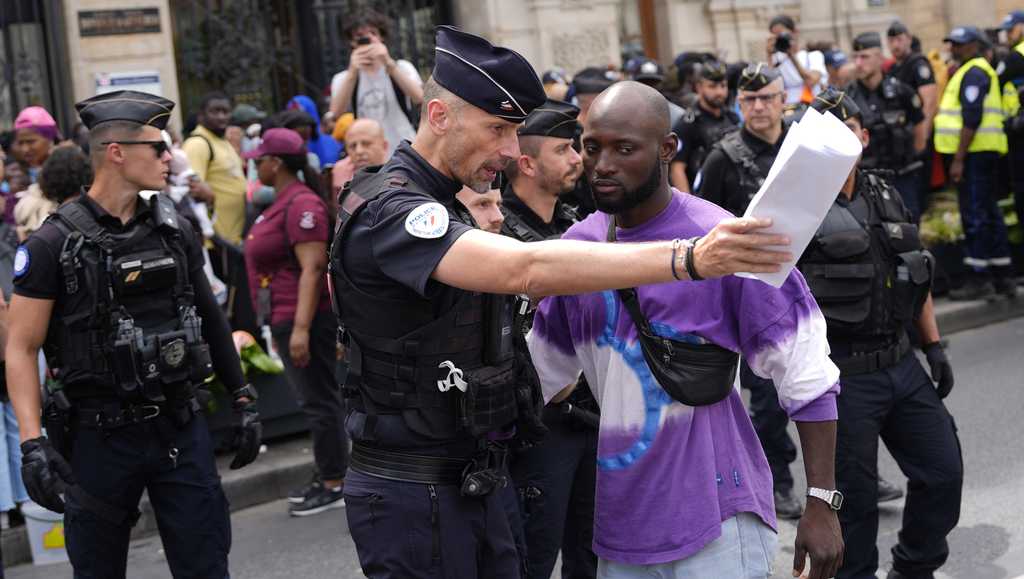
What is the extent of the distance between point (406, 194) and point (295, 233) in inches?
150

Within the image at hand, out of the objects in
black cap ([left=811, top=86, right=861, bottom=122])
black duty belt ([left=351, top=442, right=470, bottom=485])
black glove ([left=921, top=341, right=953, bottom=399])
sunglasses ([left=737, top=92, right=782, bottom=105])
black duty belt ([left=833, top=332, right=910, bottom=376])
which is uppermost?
sunglasses ([left=737, top=92, right=782, bottom=105])

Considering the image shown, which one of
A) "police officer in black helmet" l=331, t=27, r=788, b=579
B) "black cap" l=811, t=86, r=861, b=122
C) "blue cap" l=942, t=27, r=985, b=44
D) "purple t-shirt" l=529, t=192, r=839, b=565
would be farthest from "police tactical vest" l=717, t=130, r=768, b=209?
"blue cap" l=942, t=27, r=985, b=44

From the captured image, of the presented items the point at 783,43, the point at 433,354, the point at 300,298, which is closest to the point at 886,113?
the point at 783,43

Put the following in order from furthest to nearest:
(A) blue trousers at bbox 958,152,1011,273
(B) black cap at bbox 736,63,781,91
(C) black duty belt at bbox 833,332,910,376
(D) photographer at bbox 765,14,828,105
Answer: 1. (D) photographer at bbox 765,14,828,105
2. (A) blue trousers at bbox 958,152,1011,273
3. (B) black cap at bbox 736,63,781,91
4. (C) black duty belt at bbox 833,332,910,376

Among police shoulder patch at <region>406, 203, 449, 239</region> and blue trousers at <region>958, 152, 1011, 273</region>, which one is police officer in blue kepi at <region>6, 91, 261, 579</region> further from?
blue trousers at <region>958, 152, 1011, 273</region>

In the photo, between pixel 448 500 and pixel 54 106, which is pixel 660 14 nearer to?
pixel 54 106

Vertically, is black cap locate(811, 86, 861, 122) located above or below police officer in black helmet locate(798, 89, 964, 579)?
above

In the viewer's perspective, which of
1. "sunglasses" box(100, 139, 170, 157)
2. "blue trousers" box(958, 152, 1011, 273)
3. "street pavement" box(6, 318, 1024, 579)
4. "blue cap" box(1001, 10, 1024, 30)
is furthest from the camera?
"blue cap" box(1001, 10, 1024, 30)

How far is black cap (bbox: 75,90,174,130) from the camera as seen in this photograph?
4.65 meters

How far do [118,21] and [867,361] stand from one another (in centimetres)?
775

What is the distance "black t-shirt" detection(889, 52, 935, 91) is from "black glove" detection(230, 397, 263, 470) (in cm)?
785

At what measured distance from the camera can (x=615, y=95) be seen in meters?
3.45

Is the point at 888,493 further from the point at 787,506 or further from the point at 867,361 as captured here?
the point at 867,361

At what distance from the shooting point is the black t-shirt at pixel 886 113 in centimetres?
984
